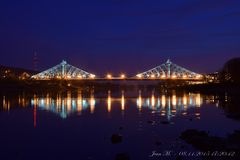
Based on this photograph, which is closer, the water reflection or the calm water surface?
the calm water surface

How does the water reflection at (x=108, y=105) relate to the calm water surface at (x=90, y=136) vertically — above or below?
above

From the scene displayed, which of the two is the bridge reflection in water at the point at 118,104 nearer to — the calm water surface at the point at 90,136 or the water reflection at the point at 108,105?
the water reflection at the point at 108,105

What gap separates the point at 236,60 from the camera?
221 feet

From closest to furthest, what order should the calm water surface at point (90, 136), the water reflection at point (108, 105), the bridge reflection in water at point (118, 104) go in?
the calm water surface at point (90, 136) < the bridge reflection in water at point (118, 104) < the water reflection at point (108, 105)

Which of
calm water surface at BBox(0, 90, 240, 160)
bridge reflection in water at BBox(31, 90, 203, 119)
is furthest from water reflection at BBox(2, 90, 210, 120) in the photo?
calm water surface at BBox(0, 90, 240, 160)

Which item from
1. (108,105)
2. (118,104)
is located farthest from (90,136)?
(118,104)

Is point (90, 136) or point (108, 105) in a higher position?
point (108, 105)

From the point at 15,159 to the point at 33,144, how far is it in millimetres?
2706

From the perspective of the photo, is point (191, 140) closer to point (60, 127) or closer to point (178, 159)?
point (178, 159)

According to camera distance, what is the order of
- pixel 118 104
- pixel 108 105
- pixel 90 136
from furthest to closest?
pixel 118 104, pixel 108 105, pixel 90 136

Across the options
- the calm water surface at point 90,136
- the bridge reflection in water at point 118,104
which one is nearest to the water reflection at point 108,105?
the bridge reflection in water at point 118,104

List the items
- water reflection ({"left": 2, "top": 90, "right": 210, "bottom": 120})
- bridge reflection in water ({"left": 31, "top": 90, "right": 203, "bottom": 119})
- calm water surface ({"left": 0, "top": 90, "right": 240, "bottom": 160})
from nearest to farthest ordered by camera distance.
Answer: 1. calm water surface ({"left": 0, "top": 90, "right": 240, "bottom": 160})
2. bridge reflection in water ({"left": 31, "top": 90, "right": 203, "bottom": 119})
3. water reflection ({"left": 2, "top": 90, "right": 210, "bottom": 120})

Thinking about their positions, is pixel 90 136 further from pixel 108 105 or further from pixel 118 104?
pixel 118 104

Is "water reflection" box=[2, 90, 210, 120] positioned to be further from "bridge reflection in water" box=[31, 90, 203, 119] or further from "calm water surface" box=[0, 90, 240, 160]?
"calm water surface" box=[0, 90, 240, 160]
